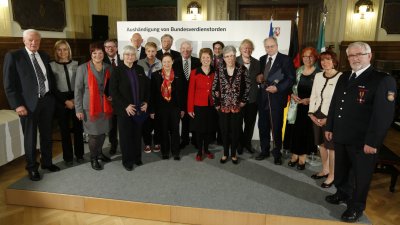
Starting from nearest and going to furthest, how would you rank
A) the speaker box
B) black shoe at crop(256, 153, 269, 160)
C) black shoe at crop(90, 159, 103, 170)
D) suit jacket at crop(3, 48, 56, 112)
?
1. suit jacket at crop(3, 48, 56, 112)
2. black shoe at crop(90, 159, 103, 170)
3. black shoe at crop(256, 153, 269, 160)
4. the speaker box

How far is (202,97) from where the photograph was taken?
140 inches

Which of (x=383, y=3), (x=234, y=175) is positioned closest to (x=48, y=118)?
(x=234, y=175)

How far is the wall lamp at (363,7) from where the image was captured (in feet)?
21.6

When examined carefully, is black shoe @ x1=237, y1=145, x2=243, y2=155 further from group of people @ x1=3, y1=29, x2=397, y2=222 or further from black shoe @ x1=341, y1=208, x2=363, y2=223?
black shoe @ x1=341, y1=208, x2=363, y2=223

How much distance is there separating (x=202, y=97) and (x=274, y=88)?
0.83 meters

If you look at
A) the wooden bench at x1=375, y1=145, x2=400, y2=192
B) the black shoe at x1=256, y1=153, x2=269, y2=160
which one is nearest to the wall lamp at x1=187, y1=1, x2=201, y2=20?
the black shoe at x1=256, y1=153, x2=269, y2=160

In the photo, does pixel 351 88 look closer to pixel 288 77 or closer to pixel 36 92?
pixel 288 77

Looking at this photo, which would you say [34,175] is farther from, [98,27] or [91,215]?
[98,27]

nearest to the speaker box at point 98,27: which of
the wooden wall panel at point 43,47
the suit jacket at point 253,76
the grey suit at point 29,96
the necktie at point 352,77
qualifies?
the wooden wall panel at point 43,47

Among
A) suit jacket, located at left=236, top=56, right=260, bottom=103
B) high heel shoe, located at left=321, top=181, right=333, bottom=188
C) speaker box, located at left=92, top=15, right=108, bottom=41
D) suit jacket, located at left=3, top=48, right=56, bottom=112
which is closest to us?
suit jacket, located at left=3, top=48, right=56, bottom=112

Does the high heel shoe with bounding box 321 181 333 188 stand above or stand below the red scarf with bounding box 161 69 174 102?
below

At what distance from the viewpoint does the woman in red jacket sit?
351cm

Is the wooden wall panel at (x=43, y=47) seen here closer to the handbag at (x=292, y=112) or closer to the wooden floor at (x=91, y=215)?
the wooden floor at (x=91, y=215)

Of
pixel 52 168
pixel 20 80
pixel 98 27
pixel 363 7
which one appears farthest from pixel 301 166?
pixel 98 27
